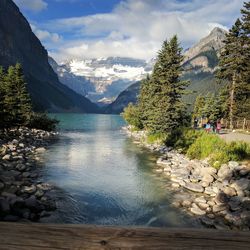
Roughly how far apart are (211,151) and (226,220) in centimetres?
1335

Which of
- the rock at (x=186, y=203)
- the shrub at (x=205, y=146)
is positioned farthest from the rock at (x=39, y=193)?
the shrub at (x=205, y=146)

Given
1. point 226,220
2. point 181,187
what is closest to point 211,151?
point 181,187

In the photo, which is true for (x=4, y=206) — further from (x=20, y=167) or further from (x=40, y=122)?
(x=40, y=122)

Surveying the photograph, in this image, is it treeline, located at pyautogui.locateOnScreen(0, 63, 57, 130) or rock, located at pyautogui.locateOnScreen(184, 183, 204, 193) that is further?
treeline, located at pyautogui.locateOnScreen(0, 63, 57, 130)

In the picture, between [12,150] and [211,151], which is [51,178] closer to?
[12,150]

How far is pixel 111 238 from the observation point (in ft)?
7.29

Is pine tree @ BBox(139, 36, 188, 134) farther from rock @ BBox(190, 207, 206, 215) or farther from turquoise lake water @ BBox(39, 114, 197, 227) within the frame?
rock @ BBox(190, 207, 206, 215)

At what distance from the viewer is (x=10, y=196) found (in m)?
15.0

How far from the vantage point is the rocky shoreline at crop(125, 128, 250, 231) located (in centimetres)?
1404

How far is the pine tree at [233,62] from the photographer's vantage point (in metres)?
42.1

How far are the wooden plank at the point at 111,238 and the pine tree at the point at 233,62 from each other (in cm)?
4304

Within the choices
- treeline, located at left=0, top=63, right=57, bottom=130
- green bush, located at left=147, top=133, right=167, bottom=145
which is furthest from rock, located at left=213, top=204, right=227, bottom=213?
treeline, located at left=0, top=63, right=57, bottom=130

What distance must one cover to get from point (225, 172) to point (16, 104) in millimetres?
30358

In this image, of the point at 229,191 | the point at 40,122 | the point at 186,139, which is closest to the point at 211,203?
the point at 229,191
